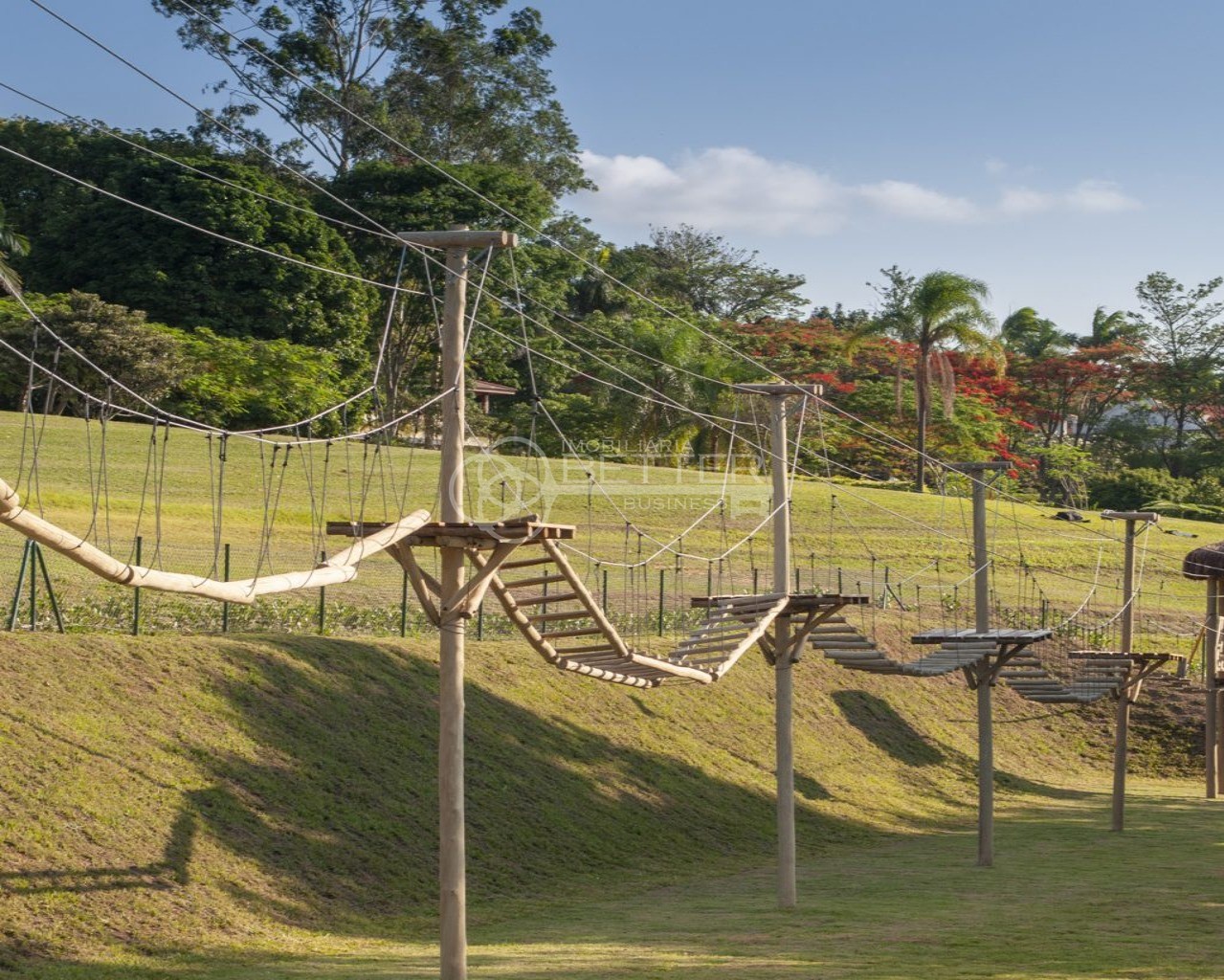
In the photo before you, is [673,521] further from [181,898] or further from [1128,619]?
[181,898]

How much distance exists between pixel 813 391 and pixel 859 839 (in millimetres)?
8417

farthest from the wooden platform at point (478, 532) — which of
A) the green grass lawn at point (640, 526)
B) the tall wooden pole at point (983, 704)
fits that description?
the green grass lawn at point (640, 526)

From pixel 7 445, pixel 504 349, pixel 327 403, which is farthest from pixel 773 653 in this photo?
pixel 504 349

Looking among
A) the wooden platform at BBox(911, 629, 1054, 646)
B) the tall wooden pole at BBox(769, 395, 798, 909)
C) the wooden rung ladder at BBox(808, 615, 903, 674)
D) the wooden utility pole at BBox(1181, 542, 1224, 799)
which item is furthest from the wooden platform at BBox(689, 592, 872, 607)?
the wooden utility pole at BBox(1181, 542, 1224, 799)

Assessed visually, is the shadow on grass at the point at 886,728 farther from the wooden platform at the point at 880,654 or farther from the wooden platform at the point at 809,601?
the wooden platform at the point at 809,601

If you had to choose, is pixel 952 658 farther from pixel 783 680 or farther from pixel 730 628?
pixel 730 628

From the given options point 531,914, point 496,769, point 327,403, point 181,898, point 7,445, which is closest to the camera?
point 181,898

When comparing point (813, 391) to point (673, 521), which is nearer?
point (813, 391)

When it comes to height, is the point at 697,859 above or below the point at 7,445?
below

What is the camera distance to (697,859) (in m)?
18.6

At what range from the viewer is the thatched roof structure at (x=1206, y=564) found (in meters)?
26.9

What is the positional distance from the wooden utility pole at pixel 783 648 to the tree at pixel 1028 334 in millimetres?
48658

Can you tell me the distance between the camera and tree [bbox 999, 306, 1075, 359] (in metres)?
62.2

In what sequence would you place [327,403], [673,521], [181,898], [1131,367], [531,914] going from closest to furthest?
1. [181,898]
2. [531,914]
3. [673,521]
4. [327,403]
5. [1131,367]
